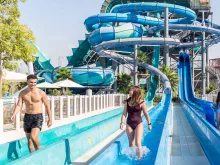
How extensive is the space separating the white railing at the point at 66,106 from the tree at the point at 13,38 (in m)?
2.02

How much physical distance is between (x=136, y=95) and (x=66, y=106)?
9.43m

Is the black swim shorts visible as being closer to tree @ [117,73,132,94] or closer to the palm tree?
the palm tree

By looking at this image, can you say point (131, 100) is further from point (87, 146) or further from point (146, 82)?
point (146, 82)

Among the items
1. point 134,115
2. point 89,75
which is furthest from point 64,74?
point 134,115

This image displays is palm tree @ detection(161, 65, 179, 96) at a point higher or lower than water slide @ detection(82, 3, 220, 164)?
lower

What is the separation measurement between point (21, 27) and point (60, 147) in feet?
27.1

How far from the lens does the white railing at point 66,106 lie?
29.5 feet

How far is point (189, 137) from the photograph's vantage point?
10.1m

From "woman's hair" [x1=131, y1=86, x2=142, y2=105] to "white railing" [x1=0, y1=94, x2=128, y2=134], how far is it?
1752 millimetres

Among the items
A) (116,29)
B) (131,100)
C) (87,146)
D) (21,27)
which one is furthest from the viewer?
(116,29)

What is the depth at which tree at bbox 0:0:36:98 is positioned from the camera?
43.3 feet

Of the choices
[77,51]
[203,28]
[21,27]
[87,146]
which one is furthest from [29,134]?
[77,51]

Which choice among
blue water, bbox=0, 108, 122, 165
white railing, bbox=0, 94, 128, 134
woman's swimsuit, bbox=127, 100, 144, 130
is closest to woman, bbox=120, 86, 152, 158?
woman's swimsuit, bbox=127, 100, 144, 130

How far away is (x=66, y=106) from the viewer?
47.7ft
